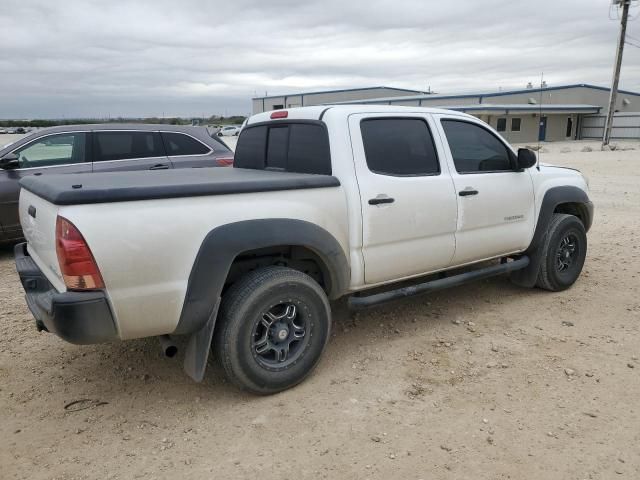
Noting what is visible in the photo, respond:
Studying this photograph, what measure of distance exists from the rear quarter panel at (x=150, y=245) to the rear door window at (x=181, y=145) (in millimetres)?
4627

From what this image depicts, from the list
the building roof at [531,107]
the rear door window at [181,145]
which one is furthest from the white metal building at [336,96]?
the rear door window at [181,145]

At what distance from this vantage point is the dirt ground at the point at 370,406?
2.88 metres

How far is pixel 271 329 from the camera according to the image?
3.55m

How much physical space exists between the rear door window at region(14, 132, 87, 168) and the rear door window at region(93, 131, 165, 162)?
190mm

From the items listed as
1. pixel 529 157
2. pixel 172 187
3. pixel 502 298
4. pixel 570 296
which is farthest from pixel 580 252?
pixel 172 187

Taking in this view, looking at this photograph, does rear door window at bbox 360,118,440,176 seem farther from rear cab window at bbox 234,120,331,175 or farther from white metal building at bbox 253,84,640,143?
white metal building at bbox 253,84,640,143

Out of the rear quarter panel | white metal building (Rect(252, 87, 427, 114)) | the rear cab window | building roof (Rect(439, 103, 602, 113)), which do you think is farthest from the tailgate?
white metal building (Rect(252, 87, 427, 114))

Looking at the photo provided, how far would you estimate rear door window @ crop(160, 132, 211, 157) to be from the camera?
7.57 m

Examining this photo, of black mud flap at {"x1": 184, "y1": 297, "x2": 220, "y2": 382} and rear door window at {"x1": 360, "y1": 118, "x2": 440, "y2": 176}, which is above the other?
rear door window at {"x1": 360, "y1": 118, "x2": 440, "y2": 176}

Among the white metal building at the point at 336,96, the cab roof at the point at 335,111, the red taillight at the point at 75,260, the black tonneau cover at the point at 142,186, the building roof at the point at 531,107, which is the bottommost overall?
the red taillight at the point at 75,260

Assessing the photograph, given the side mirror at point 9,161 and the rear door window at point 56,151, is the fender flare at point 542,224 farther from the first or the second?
the side mirror at point 9,161

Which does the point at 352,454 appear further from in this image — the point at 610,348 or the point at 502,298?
the point at 502,298

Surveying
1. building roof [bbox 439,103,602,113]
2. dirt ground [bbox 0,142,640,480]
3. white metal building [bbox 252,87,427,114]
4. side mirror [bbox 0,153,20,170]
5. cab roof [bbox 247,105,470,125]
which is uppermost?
white metal building [bbox 252,87,427,114]

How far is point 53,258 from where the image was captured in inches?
120
